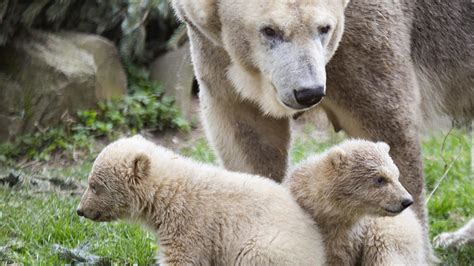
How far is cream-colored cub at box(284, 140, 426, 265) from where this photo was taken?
434 centimetres

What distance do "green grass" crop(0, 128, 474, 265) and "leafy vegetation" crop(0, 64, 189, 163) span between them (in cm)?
42

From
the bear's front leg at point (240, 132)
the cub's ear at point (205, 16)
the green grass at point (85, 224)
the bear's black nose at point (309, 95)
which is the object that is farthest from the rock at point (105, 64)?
the bear's black nose at point (309, 95)

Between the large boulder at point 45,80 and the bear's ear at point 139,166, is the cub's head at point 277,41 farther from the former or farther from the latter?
the large boulder at point 45,80

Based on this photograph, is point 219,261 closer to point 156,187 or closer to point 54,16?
point 156,187

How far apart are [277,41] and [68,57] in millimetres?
4240

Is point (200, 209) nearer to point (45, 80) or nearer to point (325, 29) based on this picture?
point (325, 29)

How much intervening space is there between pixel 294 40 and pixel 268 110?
0.60m

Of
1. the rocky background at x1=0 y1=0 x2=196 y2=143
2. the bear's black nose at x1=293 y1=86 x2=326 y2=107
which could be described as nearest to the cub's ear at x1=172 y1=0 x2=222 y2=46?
the bear's black nose at x1=293 y1=86 x2=326 y2=107

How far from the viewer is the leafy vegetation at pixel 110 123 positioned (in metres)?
7.96

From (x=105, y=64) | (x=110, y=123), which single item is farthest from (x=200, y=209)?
(x=105, y=64)

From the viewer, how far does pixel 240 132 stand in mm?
5387

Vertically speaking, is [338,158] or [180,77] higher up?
[338,158]

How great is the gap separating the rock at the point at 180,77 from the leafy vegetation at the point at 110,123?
9 centimetres

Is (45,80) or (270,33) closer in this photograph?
(270,33)
